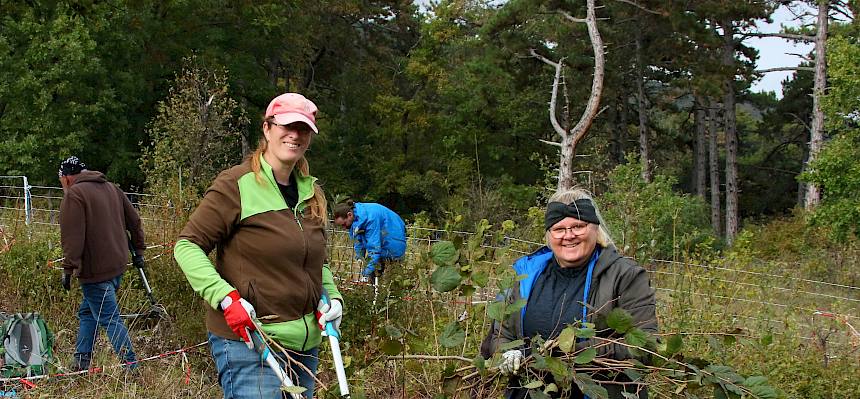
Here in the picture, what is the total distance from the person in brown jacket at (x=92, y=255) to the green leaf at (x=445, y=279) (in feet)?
9.90

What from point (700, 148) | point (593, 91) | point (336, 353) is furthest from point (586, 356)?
point (700, 148)

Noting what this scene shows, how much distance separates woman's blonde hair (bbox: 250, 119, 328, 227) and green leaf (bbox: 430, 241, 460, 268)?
18.2 inches

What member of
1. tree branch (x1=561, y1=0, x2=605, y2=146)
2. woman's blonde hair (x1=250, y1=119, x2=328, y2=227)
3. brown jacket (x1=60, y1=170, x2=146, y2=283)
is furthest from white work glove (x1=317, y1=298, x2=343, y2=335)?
tree branch (x1=561, y1=0, x2=605, y2=146)

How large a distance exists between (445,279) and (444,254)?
3.9 inches

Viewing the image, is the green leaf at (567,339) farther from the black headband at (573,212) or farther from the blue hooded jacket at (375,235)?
the blue hooded jacket at (375,235)

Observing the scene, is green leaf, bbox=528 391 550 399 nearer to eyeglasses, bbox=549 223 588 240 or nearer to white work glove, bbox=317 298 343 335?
eyeglasses, bbox=549 223 588 240

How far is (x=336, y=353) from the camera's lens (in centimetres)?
266

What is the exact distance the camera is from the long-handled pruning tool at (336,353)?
8.19 ft

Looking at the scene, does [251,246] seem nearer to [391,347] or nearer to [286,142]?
[286,142]

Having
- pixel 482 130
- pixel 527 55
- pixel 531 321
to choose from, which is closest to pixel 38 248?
pixel 531 321

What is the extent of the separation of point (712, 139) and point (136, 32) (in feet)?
67.4

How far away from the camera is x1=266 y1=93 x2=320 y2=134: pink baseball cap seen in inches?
104

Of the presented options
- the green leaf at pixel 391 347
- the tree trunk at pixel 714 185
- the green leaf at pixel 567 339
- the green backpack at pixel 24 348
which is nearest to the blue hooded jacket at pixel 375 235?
the green backpack at pixel 24 348

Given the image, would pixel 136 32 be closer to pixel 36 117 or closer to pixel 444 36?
pixel 36 117
